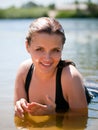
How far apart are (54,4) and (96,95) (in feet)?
170

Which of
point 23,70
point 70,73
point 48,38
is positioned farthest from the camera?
point 23,70

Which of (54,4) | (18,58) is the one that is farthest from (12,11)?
(18,58)

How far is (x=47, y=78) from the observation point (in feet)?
11.9

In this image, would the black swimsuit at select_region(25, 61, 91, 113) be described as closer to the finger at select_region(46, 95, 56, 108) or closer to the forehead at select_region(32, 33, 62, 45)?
the finger at select_region(46, 95, 56, 108)

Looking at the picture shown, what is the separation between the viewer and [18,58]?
816 cm

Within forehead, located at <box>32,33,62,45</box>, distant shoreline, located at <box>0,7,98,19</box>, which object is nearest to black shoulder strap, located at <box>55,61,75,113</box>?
forehead, located at <box>32,33,62,45</box>

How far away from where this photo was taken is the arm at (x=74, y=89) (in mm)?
3469

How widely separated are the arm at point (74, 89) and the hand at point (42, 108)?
16cm

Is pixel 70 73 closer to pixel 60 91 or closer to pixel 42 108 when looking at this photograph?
pixel 60 91

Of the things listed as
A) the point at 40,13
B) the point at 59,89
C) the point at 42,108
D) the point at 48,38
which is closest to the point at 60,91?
the point at 59,89

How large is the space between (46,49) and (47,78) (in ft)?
1.32

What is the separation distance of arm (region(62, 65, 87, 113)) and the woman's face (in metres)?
0.16

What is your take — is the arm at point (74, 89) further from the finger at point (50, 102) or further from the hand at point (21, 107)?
the hand at point (21, 107)

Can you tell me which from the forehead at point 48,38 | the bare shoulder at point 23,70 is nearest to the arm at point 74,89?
the forehead at point 48,38
